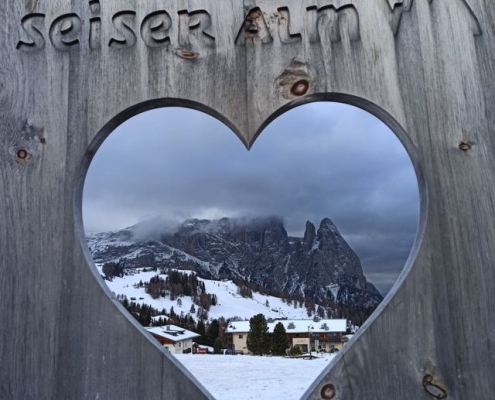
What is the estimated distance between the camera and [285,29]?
1464mm

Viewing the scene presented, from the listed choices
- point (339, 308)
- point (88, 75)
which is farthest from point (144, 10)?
point (339, 308)

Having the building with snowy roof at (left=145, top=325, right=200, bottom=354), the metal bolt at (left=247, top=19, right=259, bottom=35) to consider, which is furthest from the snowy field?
the metal bolt at (left=247, top=19, right=259, bottom=35)

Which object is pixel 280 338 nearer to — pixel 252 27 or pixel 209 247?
pixel 209 247

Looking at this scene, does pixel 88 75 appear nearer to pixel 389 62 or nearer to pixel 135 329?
pixel 135 329

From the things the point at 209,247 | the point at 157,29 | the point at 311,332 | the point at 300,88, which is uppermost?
the point at 157,29

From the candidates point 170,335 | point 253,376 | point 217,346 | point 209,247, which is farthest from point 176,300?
point 253,376

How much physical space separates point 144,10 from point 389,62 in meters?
0.83

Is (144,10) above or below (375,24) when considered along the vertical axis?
above

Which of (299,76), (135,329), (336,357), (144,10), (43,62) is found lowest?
(336,357)

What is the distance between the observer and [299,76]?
1422 mm

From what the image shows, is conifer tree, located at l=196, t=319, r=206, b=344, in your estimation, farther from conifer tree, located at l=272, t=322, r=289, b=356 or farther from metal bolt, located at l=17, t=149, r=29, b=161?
metal bolt, located at l=17, t=149, r=29, b=161

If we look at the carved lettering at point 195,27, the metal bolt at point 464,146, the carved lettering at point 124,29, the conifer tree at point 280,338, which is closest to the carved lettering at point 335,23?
the carved lettering at point 195,27

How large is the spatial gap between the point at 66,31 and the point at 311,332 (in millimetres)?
→ 2471

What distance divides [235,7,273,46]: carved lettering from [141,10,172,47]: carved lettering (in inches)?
9.4
